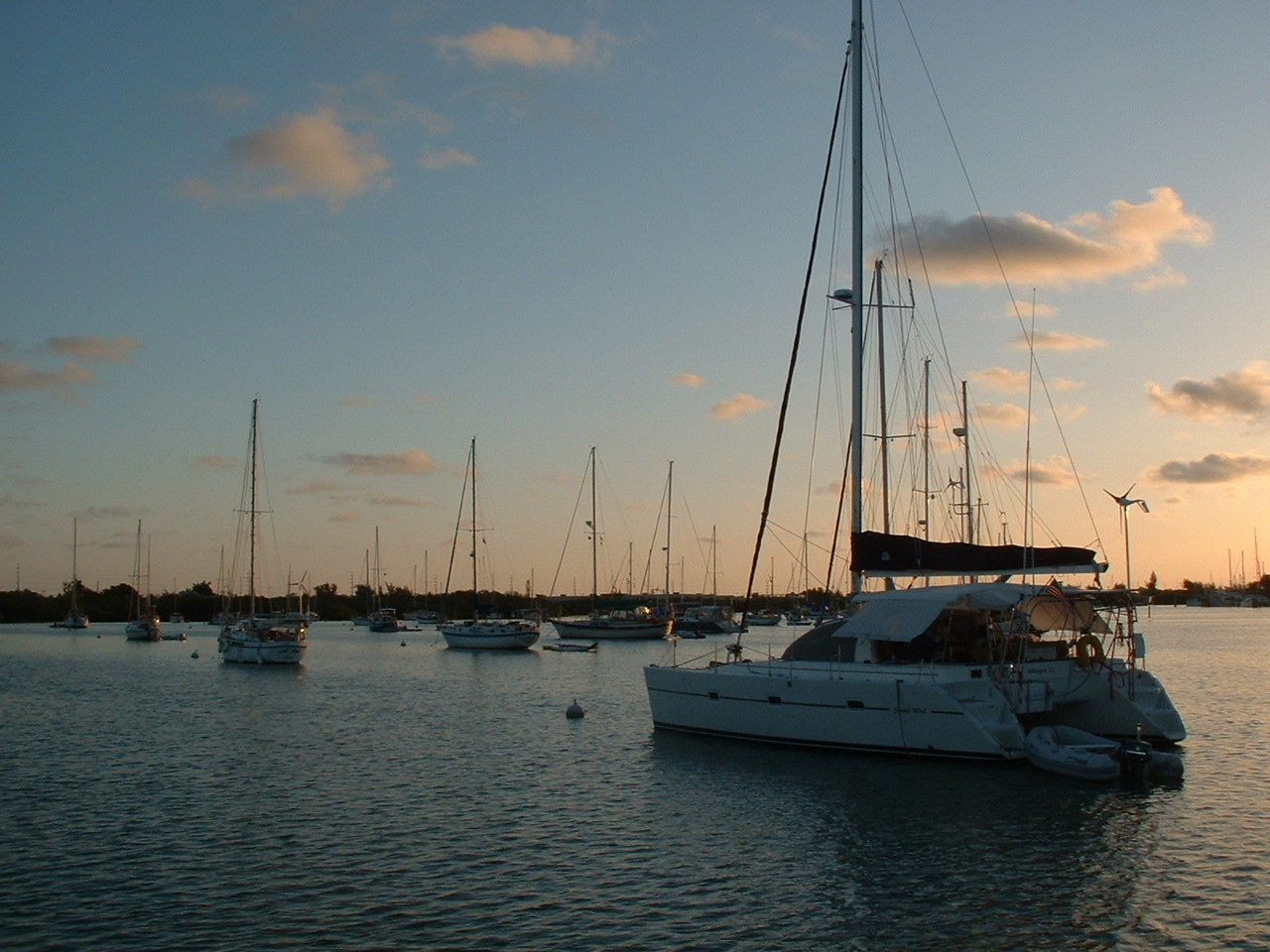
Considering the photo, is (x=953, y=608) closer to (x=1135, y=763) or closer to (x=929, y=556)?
(x=929, y=556)

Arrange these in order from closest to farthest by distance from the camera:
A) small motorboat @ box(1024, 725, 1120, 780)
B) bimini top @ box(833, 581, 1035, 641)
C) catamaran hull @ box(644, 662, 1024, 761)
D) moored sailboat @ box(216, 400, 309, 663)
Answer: small motorboat @ box(1024, 725, 1120, 780), catamaran hull @ box(644, 662, 1024, 761), bimini top @ box(833, 581, 1035, 641), moored sailboat @ box(216, 400, 309, 663)

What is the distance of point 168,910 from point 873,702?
663 inches

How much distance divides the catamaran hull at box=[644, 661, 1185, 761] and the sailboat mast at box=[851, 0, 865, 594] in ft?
11.7

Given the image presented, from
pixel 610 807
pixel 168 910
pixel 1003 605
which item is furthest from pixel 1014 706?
pixel 168 910

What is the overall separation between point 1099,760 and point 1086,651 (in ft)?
16.6

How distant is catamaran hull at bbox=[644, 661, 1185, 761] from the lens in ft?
84.3

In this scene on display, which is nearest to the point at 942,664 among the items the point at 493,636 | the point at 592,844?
the point at 592,844

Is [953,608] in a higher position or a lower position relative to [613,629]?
higher

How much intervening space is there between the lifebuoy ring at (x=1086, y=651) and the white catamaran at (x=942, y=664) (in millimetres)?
38

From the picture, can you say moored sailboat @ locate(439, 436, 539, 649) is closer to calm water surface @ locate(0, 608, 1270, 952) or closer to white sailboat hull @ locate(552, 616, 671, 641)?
white sailboat hull @ locate(552, 616, 671, 641)

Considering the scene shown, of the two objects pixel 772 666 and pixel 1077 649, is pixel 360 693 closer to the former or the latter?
pixel 772 666

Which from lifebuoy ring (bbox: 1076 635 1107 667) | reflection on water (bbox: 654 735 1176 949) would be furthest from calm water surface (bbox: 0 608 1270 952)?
lifebuoy ring (bbox: 1076 635 1107 667)

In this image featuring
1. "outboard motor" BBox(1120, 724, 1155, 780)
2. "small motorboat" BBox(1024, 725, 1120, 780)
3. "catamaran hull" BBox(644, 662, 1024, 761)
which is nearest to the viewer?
"small motorboat" BBox(1024, 725, 1120, 780)

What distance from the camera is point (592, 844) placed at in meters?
19.9
